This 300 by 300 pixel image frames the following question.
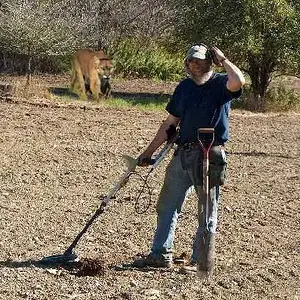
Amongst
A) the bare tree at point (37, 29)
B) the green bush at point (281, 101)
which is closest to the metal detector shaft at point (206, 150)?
the bare tree at point (37, 29)

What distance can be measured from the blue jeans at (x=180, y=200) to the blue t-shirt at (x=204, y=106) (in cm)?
15

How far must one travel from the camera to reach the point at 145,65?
74.5 feet

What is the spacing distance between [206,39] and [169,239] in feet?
38.8

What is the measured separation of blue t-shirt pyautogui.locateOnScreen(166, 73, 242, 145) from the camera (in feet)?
16.1

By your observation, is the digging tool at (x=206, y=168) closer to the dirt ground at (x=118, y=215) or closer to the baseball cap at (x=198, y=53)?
the dirt ground at (x=118, y=215)

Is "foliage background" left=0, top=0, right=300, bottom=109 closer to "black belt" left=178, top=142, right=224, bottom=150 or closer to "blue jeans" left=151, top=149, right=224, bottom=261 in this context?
"blue jeans" left=151, top=149, right=224, bottom=261

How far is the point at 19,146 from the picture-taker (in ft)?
32.2

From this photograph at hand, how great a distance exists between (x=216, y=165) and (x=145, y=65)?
17.9m

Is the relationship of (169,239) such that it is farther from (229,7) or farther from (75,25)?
(75,25)

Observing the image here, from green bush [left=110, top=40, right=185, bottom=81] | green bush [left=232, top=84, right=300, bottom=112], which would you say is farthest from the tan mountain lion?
green bush [left=110, top=40, right=185, bottom=81]

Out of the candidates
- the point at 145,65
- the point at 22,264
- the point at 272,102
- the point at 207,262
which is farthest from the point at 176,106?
the point at 145,65

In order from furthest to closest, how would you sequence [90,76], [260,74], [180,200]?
[260,74], [90,76], [180,200]

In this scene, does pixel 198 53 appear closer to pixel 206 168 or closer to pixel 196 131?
pixel 196 131

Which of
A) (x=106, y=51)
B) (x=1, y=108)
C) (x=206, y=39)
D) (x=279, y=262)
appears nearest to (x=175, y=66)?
(x=106, y=51)
